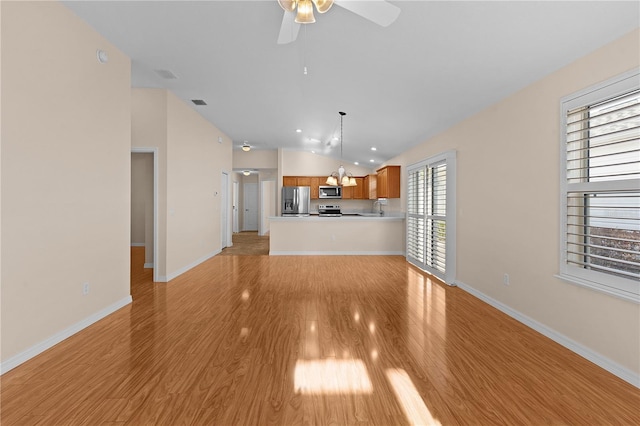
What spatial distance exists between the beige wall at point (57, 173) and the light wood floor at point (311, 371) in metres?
0.44

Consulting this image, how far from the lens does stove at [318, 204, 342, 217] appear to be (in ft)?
31.1

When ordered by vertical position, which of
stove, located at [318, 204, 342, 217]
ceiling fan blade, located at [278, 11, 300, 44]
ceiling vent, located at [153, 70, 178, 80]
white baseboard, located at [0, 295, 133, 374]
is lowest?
white baseboard, located at [0, 295, 133, 374]

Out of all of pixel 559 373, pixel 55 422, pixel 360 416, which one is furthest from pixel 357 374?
pixel 55 422

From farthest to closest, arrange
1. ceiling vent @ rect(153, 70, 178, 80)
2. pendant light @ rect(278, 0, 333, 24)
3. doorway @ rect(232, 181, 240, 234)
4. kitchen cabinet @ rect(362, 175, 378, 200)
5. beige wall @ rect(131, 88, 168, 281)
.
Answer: doorway @ rect(232, 181, 240, 234) → kitchen cabinet @ rect(362, 175, 378, 200) → beige wall @ rect(131, 88, 168, 281) → ceiling vent @ rect(153, 70, 178, 80) → pendant light @ rect(278, 0, 333, 24)

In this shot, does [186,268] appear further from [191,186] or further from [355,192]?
[355,192]

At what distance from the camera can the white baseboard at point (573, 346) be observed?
79.4 inches

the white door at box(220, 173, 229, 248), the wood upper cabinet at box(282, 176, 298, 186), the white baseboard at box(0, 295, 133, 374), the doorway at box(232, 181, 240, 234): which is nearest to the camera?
the white baseboard at box(0, 295, 133, 374)

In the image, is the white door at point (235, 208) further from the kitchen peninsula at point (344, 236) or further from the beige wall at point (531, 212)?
the beige wall at point (531, 212)

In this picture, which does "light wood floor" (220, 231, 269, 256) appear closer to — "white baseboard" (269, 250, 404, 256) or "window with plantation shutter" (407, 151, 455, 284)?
"white baseboard" (269, 250, 404, 256)

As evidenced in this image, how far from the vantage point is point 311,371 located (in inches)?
82.3

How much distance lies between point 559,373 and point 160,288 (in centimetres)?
458

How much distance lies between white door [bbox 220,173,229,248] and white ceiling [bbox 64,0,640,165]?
271 cm

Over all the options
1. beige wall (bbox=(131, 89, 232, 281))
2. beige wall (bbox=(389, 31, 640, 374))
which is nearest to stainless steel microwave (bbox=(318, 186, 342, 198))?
beige wall (bbox=(131, 89, 232, 281))

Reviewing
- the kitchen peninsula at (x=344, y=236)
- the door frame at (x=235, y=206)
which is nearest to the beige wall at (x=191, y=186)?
the kitchen peninsula at (x=344, y=236)
